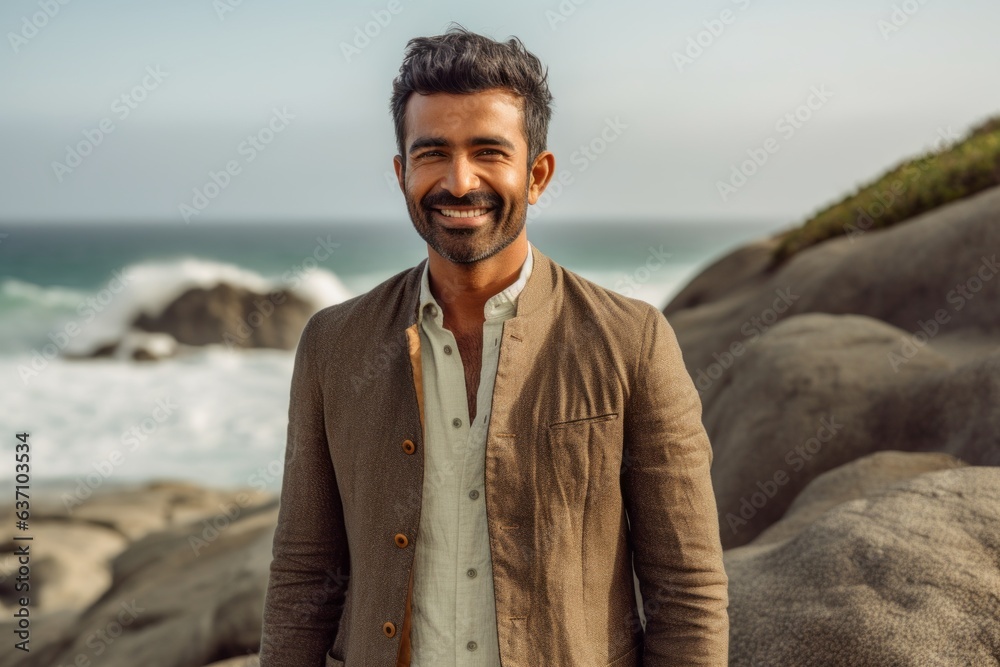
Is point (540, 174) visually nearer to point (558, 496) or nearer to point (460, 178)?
point (460, 178)

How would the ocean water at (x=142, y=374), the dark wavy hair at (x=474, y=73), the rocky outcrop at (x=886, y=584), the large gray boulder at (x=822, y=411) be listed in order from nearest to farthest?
the dark wavy hair at (x=474, y=73), the rocky outcrop at (x=886, y=584), the large gray boulder at (x=822, y=411), the ocean water at (x=142, y=374)

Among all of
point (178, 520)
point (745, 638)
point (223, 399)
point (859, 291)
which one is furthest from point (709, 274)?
point (223, 399)

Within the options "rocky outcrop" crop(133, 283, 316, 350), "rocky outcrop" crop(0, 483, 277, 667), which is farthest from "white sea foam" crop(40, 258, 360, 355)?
Result: "rocky outcrop" crop(0, 483, 277, 667)

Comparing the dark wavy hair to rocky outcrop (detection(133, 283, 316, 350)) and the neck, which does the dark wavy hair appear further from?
rocky outcrop (detection(133, 283, 316, 350))

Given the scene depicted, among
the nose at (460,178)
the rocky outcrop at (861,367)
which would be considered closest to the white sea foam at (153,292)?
the rocky outcrop at (861,367)

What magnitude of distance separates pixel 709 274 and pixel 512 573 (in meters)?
9.92

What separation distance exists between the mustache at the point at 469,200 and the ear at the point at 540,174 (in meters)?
0.12

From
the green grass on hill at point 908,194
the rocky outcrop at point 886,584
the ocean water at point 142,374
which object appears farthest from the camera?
the ocean water at point 142,374

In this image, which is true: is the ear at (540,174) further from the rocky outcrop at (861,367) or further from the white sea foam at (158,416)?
the white sea foam at (158,416)

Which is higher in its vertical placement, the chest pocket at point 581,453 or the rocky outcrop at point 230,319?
the rocky outcrop at point 230,319

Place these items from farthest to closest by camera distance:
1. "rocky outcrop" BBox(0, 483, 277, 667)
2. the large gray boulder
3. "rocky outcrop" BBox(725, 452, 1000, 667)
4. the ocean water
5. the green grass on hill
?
the ocean water, the green grass on hill, "rocky outcrop" BBox(0, 483, 277, 667), the large gray boulder, "rocky outcrop" BBox(725, 452, 1000, 667)

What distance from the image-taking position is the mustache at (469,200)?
6.85ft

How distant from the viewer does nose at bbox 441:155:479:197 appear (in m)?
2.07

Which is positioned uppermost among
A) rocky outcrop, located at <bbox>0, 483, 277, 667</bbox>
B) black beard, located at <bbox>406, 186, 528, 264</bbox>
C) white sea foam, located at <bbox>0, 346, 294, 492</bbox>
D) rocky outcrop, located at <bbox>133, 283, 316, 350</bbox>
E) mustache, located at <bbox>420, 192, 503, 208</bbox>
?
rocky outcrop, located at <bbox>133, 283, 316, 350</bbox>
